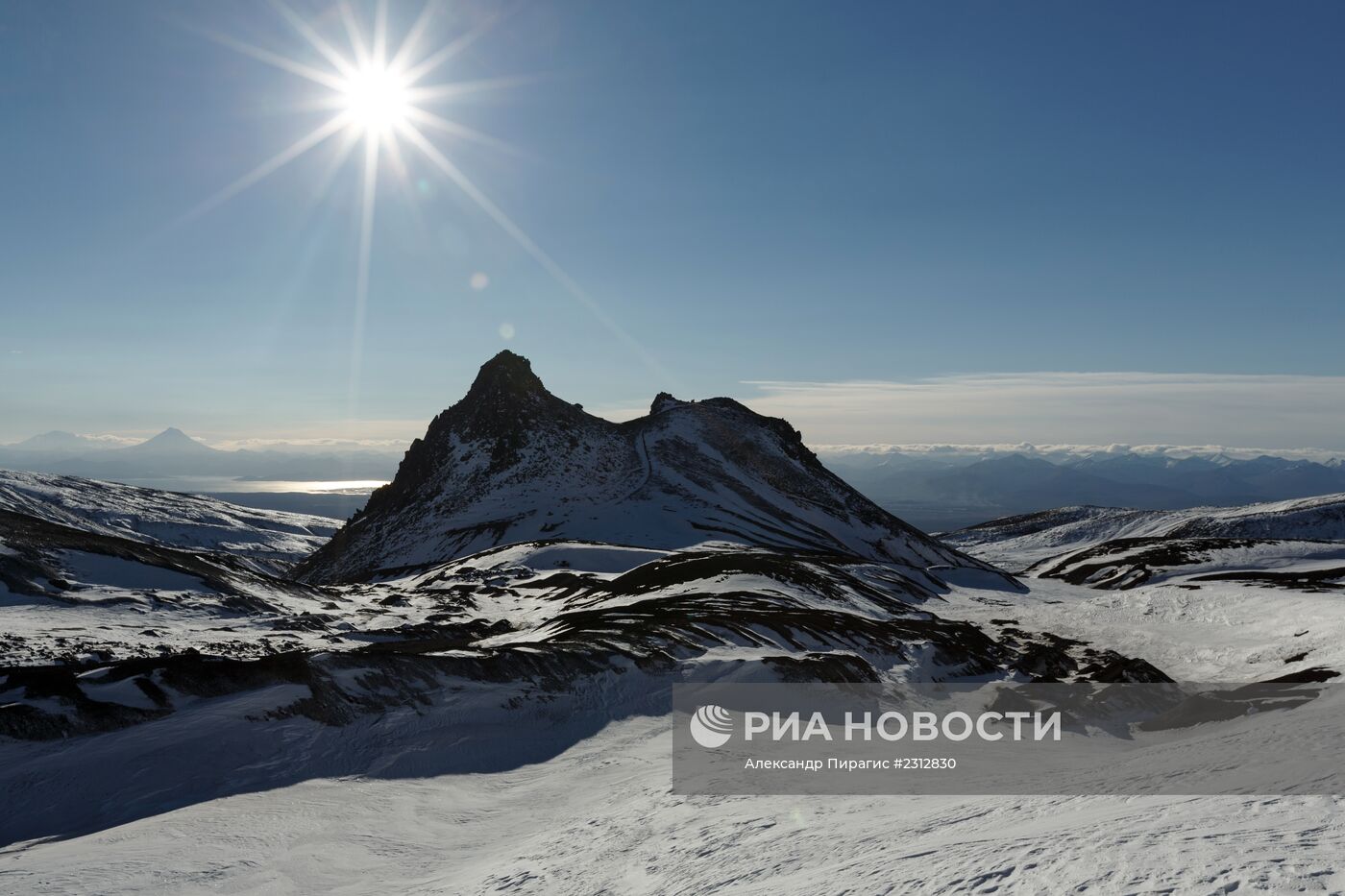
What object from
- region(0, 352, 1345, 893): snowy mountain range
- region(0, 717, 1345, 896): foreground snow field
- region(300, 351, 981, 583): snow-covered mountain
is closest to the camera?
region(0, 717, 1345, 896): foreground snow field

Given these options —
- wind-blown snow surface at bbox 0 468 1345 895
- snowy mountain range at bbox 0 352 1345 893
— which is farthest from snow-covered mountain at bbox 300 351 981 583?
wind-blown snow surface at bbox 0 468 1345 895

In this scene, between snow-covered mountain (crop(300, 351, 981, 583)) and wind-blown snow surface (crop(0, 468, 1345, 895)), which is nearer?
wind-blown snow surface (crop(0, 468, 1345, 895))

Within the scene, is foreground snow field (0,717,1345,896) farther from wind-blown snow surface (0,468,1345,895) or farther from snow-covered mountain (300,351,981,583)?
snow-covered mountain (300,351,981,583)

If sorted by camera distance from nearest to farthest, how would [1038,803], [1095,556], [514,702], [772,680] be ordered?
[1038,803]
[514,702]
[772,680]
[1095,556]

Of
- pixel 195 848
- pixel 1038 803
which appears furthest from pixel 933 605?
pixel 195 848

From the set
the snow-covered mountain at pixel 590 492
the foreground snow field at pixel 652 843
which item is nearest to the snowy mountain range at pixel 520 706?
the foreground snow field at pixel 652 843

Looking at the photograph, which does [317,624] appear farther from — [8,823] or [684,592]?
[8,823]

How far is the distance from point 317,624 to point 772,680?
41.5 meters

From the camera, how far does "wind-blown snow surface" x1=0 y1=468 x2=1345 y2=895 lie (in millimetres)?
12203

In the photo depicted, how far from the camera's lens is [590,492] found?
151 metres

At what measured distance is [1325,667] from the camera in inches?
1593

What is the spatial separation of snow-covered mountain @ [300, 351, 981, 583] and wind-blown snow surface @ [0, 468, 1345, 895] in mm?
75306

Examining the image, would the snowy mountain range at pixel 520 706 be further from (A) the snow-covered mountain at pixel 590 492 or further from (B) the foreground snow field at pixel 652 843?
(A) the snow-covered mountain at pixel 590 492

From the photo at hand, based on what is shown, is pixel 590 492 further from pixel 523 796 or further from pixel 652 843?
pixel 652 843
